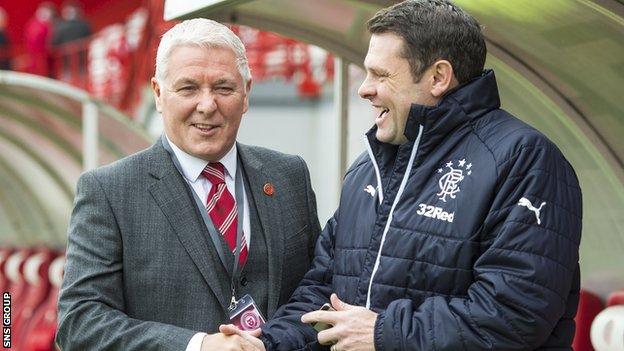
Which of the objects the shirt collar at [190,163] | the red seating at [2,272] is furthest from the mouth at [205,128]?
the red seating at [2,272]

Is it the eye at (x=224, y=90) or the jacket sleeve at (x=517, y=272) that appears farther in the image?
the eye at (x=224, y=90)

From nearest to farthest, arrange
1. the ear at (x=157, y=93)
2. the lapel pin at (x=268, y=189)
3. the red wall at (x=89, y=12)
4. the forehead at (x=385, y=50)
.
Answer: the forehead at (x=385, y=50)
the ear at (x=157, y=93)
the lapel pin at (x=268, y=189)
the red wall at (x=89, y=12)

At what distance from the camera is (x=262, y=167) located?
3.53 meters

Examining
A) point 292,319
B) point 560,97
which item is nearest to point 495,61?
point 560,97

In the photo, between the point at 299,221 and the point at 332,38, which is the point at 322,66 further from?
the point at 299,221

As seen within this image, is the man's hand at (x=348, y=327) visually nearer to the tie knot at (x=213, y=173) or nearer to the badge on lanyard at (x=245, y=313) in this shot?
the badge on lanyard at (x=245, y=313)

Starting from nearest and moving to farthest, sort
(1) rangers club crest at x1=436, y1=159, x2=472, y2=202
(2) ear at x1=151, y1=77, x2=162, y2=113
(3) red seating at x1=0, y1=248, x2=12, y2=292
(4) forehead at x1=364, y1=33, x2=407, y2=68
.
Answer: (1) rangers club crest at x1=436, y1=159, x2=472, y2=202 → (4) forehead at x1=364, y1=33, x2=407, y2=68 → (2) ear at x1=151, y1=77, x2=162, y2=113 → (3) red seating at x1=0, y1=248, x2=12, y2=292

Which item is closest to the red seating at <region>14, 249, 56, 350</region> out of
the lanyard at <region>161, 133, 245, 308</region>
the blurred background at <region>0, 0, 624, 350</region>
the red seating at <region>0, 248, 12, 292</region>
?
the blurred background at <region>0, 0, 624, 350</region>

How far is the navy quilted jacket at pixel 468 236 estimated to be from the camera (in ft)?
8.95

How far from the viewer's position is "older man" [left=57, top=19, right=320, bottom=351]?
3.18 m

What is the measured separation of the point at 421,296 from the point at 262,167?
Answer: 0.83m

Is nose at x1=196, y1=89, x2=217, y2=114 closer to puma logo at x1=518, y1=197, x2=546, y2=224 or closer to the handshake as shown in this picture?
the handshake

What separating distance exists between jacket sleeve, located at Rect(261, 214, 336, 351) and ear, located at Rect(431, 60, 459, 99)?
0.54 m

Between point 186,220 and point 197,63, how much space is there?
16.6 inches
